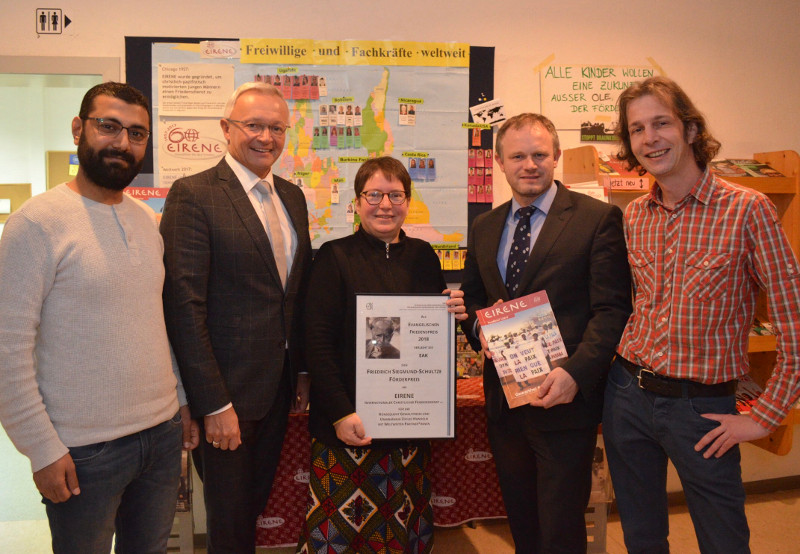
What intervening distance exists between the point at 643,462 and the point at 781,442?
1918 mm

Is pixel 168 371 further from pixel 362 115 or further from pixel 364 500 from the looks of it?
pixel 362 115

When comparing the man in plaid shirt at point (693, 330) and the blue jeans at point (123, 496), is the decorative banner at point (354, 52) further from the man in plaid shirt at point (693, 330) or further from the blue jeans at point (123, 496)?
the blue jeans at point (123, 496)

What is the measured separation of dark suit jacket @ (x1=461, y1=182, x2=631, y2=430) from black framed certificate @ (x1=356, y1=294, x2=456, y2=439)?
10.7 inches

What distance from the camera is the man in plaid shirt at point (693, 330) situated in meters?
1.57

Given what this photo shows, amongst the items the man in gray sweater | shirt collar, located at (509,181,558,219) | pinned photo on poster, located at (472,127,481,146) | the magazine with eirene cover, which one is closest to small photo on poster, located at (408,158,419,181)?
pinned photo on poster, located at (472,127,481,146)

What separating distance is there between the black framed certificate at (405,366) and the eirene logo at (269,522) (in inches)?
41.1

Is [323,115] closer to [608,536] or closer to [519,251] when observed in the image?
[519,251]

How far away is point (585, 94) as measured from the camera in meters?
3.39

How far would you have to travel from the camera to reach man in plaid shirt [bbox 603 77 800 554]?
1.57 metres

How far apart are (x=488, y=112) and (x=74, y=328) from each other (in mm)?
2584

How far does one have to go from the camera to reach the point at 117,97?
5.16 feet

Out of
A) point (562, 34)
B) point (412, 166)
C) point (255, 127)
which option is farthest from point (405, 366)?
point (562, 34)

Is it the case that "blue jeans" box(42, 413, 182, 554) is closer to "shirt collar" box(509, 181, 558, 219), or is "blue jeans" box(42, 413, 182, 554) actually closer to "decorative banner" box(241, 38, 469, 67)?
"shirt collar" box(509, 181, 558, 219)

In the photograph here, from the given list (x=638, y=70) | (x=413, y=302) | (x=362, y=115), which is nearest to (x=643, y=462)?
(x=413, y=302)
